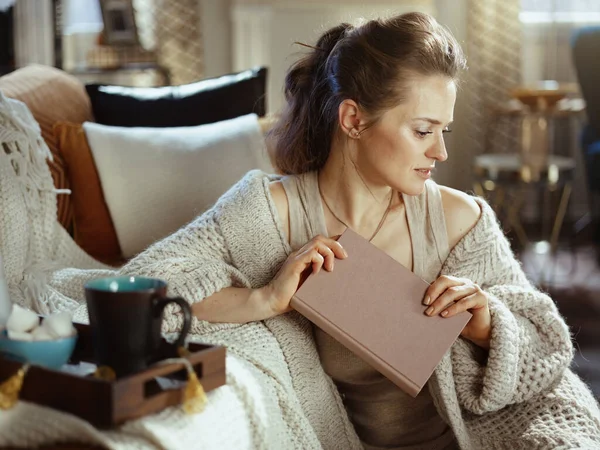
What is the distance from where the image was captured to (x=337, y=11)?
4.61 meters

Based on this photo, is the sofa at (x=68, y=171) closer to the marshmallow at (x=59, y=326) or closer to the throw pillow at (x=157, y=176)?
the throw pillow at (x=157, y=176)

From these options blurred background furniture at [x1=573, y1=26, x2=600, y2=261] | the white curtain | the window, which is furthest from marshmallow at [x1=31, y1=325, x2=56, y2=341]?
the window

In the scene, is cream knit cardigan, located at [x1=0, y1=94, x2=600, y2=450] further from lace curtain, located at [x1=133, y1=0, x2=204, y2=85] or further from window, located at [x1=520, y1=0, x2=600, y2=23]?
window, located at [x1=520, y1=0, x2=600, y2=23]

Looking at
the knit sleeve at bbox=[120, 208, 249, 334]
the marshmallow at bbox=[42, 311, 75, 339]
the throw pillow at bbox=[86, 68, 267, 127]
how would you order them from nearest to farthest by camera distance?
the marshmallow at bbox=[42, 311, 75, 339] < the knit sleeve at bbox=[120, 208, 249, 334] < the throw pillow at bbox=[86, 68, 267, 127]

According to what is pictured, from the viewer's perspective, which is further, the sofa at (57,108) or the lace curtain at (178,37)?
the lace curtain at (178,37)

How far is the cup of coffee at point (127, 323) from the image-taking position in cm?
94

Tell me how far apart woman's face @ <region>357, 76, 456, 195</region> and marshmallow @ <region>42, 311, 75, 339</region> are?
642 millimetres

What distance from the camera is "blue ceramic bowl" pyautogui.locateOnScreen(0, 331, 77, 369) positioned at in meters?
0.97

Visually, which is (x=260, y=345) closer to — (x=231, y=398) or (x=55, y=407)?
(x=231, y=398)

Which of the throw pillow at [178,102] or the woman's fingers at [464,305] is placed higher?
the throw pillow at [178,102]

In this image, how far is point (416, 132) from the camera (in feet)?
4.56

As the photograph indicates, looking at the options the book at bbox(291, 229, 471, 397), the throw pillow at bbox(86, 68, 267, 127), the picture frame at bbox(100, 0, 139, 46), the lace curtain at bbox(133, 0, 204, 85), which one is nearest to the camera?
the book at bbox(291, 229, 471, 397)

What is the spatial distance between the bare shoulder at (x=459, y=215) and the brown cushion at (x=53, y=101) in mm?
924

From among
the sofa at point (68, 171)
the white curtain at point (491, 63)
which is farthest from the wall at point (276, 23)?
the sofa at point (68, 171)
